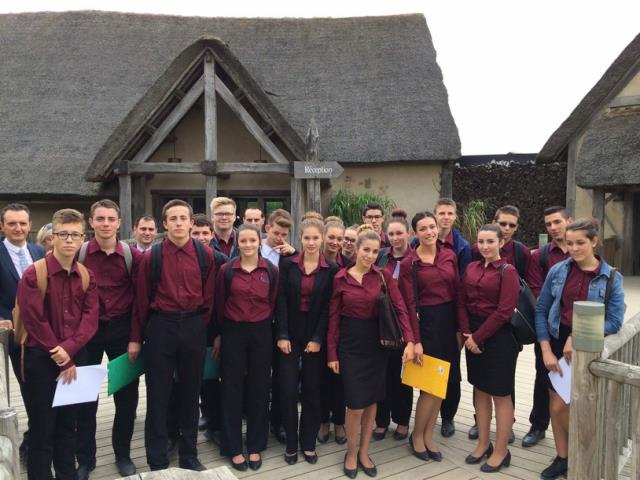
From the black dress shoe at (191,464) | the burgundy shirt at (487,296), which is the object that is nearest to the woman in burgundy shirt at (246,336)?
the black dress shoe at (191,464)

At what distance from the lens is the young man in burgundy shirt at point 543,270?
3.84 meters

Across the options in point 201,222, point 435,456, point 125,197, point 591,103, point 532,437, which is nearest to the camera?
point 435,456

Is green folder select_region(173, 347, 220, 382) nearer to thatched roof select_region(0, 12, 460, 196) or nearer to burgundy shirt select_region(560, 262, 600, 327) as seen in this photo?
burgundy shirt select_region(560, 262, 600, 327)

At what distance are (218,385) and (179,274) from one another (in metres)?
1.19

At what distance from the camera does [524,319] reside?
336 centimetres

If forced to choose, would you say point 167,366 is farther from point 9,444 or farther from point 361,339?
point 9,444

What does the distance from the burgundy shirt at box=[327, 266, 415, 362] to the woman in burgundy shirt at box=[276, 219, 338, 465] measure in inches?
4.1

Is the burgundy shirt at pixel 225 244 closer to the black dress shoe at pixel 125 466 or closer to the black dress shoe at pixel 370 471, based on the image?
the black dress shoe at pixel 125 466

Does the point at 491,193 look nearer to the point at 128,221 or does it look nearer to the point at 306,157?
the point at 306,157

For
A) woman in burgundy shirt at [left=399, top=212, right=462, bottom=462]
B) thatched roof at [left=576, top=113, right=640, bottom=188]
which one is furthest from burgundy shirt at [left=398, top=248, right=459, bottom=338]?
thatched roof at [left=576, top=113, right=640, bottom=188]

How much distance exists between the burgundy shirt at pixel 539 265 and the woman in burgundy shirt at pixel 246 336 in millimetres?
2006

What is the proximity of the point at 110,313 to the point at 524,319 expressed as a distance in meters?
2.75

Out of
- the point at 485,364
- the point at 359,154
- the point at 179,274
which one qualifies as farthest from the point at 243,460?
the point at 359,154

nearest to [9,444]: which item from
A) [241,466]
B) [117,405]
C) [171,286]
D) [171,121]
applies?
[171,286]
